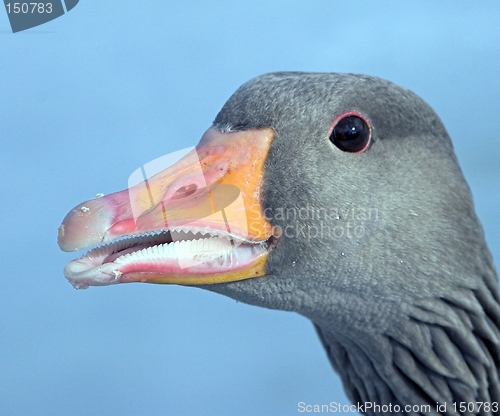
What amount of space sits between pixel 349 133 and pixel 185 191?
38cm

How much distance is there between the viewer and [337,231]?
1279mm

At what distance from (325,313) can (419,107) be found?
0.52m

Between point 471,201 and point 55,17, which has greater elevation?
point 55,17

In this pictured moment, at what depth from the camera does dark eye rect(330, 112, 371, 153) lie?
129cm

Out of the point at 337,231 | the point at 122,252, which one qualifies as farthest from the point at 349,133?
the point at 122,252

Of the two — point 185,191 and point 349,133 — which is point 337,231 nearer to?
point 349,133

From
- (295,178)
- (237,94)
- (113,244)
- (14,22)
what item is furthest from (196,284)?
(14,22)

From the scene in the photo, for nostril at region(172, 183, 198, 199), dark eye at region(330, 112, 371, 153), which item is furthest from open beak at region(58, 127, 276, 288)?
dark eye at region(330, 112, 371, 153)

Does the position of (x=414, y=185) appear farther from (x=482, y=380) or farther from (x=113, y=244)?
(x=113, y=244)

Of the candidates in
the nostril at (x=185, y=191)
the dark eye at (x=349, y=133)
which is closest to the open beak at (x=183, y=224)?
the nostril at (x=185, y=191)

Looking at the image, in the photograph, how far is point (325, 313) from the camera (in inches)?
53.7

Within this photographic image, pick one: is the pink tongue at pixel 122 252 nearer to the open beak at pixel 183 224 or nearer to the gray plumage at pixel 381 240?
the open beak at pixel 183 224

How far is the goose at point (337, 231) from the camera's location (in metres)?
1.14

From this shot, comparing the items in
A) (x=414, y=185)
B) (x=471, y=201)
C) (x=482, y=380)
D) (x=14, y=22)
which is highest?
(x=14, y=22)
